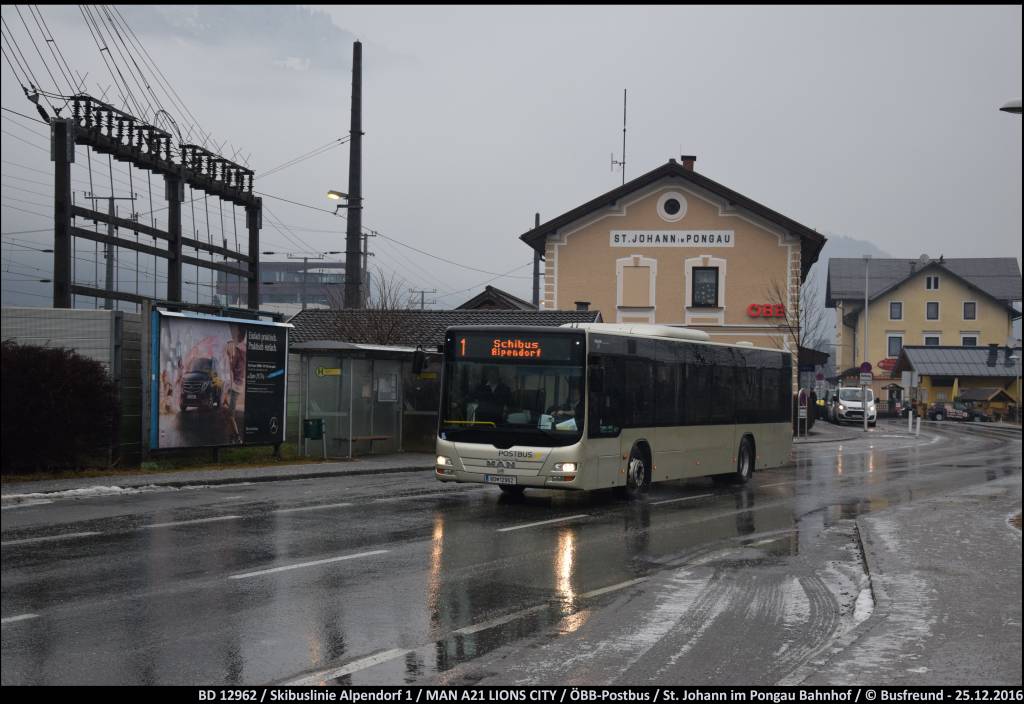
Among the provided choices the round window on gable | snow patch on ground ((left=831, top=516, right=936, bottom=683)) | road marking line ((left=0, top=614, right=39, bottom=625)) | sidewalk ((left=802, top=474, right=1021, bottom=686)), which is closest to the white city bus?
sidewalk ((left=802, top=474, right=1021, bottom=686))

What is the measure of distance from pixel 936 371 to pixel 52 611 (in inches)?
3371

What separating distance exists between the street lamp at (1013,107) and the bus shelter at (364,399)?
14.9 m

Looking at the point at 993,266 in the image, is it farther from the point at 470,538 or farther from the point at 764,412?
the point at 470,538

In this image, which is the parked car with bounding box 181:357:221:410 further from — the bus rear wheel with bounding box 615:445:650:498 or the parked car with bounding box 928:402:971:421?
the parked car with bounding box 928:402:971:421

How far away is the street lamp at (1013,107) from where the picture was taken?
1344cm

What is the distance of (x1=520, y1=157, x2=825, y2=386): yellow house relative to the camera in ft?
163

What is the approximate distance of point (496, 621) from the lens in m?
8.79

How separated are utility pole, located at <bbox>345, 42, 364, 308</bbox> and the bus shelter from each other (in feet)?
23.0

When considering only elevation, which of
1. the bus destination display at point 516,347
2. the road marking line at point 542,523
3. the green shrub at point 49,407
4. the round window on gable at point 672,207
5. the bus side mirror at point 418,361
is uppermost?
the round window on gable at point 672,207

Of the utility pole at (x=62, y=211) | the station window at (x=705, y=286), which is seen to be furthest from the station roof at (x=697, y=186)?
the utility pole at (x=62, y=211)

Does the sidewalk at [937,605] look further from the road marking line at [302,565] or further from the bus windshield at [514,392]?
the road marking line at [302,565]

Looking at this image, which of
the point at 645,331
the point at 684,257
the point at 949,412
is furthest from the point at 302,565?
the point at 949,412
